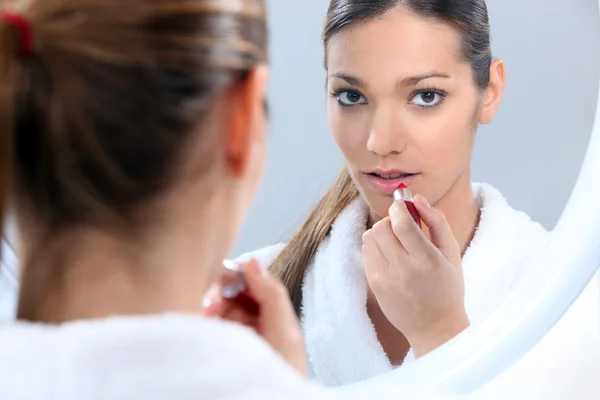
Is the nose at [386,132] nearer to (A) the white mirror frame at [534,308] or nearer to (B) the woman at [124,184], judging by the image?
(A) the white mirror frame at [534,308]

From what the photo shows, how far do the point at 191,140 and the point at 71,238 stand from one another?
91mm

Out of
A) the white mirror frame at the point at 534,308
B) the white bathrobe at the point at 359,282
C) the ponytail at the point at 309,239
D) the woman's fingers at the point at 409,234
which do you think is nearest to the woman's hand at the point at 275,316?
the white mirror frame at the point at 534,308

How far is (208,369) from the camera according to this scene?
0.44 metres

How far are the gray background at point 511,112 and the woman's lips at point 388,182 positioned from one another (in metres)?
0.12

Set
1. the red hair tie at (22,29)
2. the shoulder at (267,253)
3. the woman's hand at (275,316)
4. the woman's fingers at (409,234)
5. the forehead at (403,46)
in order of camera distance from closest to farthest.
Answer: the red hair tie at (22,29)
the woman's hand at (275,316)
the woman's fingers at (409,234)
the forehead at (403,46)
the shoulder at (267,253)

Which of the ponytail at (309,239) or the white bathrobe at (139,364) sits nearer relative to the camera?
the white bathrobe at (139,364)

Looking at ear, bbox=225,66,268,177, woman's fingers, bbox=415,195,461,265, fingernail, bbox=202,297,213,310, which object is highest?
ear, bbox=225,66,268,177

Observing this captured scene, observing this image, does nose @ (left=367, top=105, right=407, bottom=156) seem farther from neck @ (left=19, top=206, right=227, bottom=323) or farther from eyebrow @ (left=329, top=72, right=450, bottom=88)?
neck @ (left=19, top=206, right=227, bottom=323)

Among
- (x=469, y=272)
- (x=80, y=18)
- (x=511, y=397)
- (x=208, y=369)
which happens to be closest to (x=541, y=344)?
(x=511, y=397)

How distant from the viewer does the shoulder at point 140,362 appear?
43 centimetres

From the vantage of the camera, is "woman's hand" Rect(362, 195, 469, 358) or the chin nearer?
"woman's hand" Rect(362, 195, 469, 358)

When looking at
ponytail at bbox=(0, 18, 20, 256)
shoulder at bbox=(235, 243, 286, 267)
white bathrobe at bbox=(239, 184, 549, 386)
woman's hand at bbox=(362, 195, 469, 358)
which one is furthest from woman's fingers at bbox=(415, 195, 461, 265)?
ponytail at bbox=(0, 18, 20, 256)

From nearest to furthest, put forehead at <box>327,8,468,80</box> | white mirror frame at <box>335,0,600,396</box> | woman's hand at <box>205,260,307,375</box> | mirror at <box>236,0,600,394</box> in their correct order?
woman's hand at <box>205,260,307,375</box>, white mirror frame at <box>335,0,600,396</box>, forehead at <box>327,8,468,80</box>, mirror at <box>236,0,600,394</box>

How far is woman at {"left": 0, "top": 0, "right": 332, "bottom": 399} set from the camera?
427 mm
